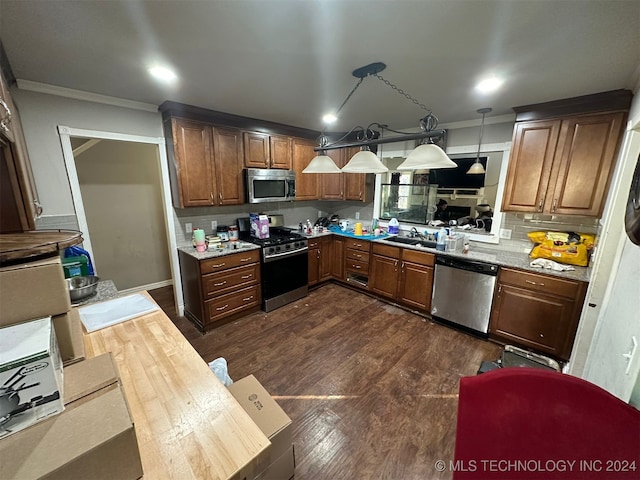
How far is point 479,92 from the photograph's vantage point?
2.18 meters

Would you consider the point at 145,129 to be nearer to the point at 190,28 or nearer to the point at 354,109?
the point at 190,28

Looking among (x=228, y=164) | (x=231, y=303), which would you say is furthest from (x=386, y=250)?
(x=228, y=164)

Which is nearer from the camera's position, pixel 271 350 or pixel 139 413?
pixel 139 413

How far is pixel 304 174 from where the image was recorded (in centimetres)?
392

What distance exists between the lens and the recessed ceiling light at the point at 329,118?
2949 millimetres

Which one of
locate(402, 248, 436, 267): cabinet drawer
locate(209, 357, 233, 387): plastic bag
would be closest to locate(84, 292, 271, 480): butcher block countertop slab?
locate(209, 357, 233, 387): plastic bag

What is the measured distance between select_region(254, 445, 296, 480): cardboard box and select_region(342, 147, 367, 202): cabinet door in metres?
3.32

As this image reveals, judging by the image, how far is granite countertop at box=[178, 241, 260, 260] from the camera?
9.04 feet

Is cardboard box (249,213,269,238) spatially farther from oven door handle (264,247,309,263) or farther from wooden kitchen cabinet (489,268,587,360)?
wooden kitchen cabinet (489,268,587,360)

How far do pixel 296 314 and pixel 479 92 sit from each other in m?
2.97

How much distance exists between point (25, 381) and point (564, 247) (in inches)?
143

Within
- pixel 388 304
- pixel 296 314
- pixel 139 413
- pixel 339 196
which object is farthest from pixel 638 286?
pixel 339 196

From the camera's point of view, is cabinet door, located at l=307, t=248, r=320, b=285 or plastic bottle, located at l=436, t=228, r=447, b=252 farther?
cabinet door, located at l=307, t=248, r=320, b=285

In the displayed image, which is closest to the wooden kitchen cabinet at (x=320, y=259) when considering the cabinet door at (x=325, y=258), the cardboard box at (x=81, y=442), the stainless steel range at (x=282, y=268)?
the cabinet door at (x=325, y=258)
